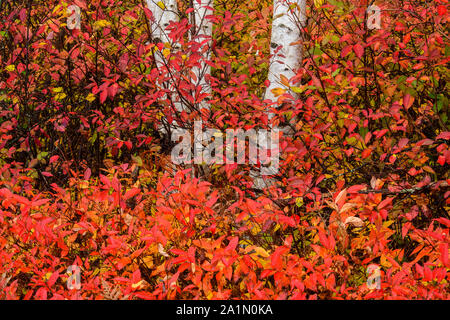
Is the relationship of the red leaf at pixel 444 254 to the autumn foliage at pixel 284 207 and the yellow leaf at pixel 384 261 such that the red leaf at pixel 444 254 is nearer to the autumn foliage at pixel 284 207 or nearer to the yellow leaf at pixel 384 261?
the autumn foliage at pixel 284 207

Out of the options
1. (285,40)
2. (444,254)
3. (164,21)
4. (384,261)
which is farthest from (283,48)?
(444,254)

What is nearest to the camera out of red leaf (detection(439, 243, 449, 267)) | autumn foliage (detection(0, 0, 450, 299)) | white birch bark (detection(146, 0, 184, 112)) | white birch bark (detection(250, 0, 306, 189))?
red leaf (detection(439, 243, 449, 267))

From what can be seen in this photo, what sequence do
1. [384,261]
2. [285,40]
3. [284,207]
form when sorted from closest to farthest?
[384,261]
[284,207]
[285,40]

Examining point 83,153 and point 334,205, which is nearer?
point 334,205

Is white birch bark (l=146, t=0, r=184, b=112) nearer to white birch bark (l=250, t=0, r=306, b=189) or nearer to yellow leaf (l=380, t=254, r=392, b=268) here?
white birch bark (l=250, t=0, r=306, b=189)

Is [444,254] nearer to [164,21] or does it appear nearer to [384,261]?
[384,261]

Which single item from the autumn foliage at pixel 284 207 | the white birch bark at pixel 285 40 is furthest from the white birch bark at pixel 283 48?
the autumn foliage at pixel 284 207

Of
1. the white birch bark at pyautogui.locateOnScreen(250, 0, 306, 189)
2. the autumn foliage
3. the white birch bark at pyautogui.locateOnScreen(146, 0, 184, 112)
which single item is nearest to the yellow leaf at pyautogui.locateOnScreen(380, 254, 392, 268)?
the autumn foliage

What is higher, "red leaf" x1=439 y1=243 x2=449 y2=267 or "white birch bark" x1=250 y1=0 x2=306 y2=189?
"white birch bark" x1=250 y1=0 x2=306 y2=189

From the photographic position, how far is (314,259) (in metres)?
2.61

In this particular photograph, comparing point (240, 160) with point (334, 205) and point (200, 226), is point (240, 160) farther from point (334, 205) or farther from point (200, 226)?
point (334, 205)

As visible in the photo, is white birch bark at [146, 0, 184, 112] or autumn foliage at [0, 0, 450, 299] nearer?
autumn foliage at [0, 0, 450, 299]
